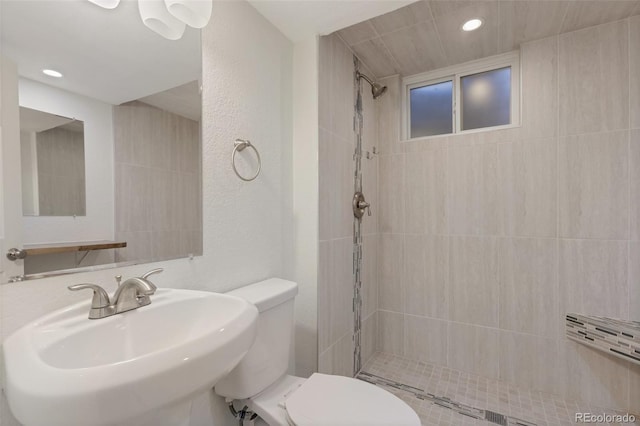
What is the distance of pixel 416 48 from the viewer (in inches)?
76.3

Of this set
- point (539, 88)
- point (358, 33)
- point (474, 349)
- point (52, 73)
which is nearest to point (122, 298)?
point (52, 73)

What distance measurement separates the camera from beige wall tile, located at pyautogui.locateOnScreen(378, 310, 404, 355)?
2.30 m

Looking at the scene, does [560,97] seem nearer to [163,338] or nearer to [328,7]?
[328,7]

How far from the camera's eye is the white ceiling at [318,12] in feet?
4.28

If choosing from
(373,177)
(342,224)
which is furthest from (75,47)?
(373,177)

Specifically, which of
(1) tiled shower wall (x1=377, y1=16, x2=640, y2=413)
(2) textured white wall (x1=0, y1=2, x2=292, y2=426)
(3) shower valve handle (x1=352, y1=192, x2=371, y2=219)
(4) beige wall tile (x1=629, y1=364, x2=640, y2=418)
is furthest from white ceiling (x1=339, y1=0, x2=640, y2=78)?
(4) beige wall tile (x1=629, y1=364, x2=640, y2=418)

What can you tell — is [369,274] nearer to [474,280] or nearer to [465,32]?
[474,280]

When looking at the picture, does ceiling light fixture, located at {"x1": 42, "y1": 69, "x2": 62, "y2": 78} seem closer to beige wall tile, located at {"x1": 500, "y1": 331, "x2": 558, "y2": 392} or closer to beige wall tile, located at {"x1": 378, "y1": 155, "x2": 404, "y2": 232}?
beige wall tile, located at {"x1": 378, "y1": 155, "x2": 404, "y2": 232}

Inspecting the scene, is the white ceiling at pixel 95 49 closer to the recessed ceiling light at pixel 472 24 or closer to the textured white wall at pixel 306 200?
the textured white wall at pixel 306 200

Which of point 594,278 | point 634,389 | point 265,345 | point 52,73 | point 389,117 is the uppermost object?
point 389,117

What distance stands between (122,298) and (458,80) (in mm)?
2434

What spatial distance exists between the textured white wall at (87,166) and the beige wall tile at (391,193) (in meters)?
1.87

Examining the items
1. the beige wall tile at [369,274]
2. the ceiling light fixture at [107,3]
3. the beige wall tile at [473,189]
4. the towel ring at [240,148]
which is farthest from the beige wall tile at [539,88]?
the ceiling light fixture at [107,3]

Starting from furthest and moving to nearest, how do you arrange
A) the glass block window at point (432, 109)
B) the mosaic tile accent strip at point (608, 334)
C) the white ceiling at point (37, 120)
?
the glass block window at point (432, 109) < the mosaic tile accent strip at point (608, 334) < the white ceiling at point (37, 120)
